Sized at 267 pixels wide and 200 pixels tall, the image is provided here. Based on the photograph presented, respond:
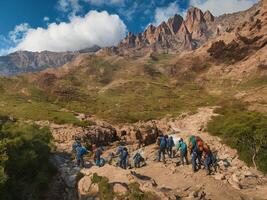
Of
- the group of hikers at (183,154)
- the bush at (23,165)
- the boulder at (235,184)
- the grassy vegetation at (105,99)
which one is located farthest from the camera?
the grassy vegetation at (105,99)

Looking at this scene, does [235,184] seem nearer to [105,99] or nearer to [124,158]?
[124,158]

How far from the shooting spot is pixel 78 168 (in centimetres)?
4216

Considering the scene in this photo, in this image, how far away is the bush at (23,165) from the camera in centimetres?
3256

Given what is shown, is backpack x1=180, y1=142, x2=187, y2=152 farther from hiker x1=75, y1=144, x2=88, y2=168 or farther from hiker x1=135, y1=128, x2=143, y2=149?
hiker x1=135, y1=128, x2=143, y2=149

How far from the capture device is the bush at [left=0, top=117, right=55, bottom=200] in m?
32.6

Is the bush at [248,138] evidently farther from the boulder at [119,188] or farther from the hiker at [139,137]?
the boulder at [119,188]

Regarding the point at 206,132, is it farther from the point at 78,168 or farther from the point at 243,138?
the point at 78,168

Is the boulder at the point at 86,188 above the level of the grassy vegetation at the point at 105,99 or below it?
below

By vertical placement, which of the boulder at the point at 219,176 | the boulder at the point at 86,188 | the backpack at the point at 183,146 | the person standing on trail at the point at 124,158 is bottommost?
the boulder at the point at 86,188

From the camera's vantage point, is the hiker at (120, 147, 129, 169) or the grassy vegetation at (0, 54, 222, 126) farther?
the grassy vegetation at (0, 54, 222, 126)

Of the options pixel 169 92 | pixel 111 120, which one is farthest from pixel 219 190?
pixel 169 92

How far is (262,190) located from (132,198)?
12598 millimetres

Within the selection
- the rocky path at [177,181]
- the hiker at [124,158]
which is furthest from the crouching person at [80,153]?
the hiker at [124,158]

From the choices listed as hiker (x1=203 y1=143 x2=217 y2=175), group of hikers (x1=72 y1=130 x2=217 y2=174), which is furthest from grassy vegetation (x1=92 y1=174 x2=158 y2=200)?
hiker (x1=203 y1=143 x2=217 y2=175)
